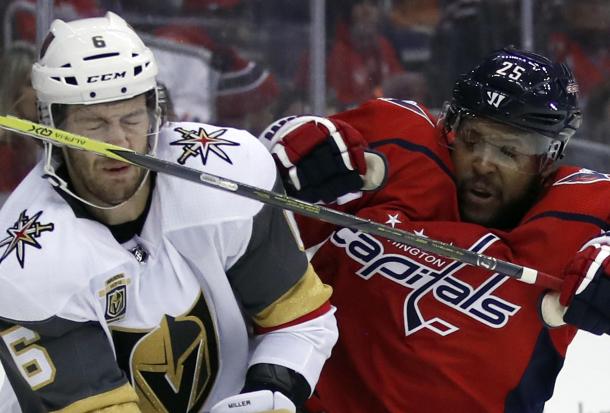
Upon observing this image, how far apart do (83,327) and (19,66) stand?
1690mm

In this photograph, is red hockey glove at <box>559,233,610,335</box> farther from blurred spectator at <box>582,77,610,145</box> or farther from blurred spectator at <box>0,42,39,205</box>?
blurred spectator at <box>582,77,610,145</box>

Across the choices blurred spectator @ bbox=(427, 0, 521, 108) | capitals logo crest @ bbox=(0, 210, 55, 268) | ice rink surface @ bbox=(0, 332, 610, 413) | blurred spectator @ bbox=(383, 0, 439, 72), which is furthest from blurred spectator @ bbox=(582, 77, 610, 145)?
capitals logo crest @ bbox=(0, 210, 55, 268)

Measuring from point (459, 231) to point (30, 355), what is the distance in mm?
862

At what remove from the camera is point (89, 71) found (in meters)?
2.11

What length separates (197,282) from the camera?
2254mm

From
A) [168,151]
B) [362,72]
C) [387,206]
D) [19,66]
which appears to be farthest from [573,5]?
[168,151]

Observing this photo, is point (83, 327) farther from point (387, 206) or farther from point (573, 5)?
point (573, 5)

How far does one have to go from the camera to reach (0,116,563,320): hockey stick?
203cm

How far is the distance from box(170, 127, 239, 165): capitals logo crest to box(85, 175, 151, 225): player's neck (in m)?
0.08

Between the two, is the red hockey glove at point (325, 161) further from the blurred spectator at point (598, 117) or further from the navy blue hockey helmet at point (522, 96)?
the blurred spectator at point (598, 117)

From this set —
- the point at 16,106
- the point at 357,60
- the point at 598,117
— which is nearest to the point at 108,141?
the point at 16,106

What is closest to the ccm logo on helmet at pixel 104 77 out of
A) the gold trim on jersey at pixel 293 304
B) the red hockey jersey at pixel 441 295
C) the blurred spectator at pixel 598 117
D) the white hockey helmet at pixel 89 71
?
the white hockey helmet at pixel 89 71

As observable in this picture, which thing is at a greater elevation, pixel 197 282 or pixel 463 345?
pixel 197 282

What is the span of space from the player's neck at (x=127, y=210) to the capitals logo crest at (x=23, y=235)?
0.11 metres
